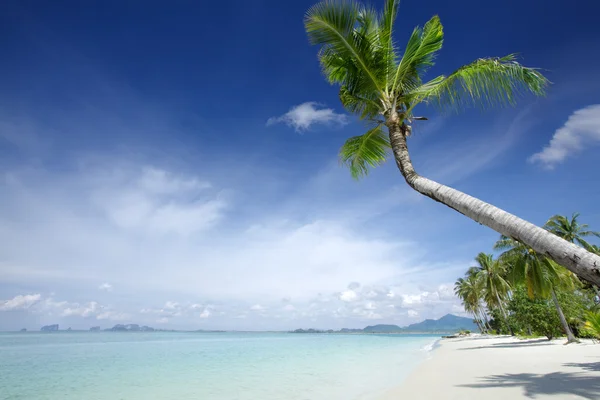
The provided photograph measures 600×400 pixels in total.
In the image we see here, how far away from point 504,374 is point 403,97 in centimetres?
866

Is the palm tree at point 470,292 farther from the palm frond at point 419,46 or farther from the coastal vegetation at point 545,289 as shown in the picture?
the palm frond at point 419,46

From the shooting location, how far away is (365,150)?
6887mm

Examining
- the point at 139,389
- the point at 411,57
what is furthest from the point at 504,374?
the point at 139,389

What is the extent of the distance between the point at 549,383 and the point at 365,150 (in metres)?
6.56

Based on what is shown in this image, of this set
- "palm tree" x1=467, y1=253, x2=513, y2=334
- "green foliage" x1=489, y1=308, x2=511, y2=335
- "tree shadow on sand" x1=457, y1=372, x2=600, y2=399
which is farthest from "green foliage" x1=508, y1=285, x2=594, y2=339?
"green foliage" x1=489, y1=308, x2=511, y2=335

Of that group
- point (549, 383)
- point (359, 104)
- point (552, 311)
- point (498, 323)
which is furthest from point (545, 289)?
point (498, 323)

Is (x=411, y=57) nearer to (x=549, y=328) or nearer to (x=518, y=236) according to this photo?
(x=518, y=236)

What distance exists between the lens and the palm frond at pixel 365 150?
667 centimetres

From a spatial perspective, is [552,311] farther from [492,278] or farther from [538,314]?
[492,278]

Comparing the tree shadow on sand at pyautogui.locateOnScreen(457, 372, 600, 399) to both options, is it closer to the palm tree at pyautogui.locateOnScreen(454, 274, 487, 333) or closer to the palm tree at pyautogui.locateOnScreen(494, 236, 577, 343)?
the palm tree at pyautogui.locateOnScreen(494, 236, 577, 343)

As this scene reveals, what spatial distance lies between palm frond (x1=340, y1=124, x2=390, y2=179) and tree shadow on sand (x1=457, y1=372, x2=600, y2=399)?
5.34 metres

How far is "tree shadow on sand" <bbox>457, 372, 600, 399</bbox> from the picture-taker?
20.4ft

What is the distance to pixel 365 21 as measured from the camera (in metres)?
5.89

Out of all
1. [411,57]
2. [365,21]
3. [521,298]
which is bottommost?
[521,298]
